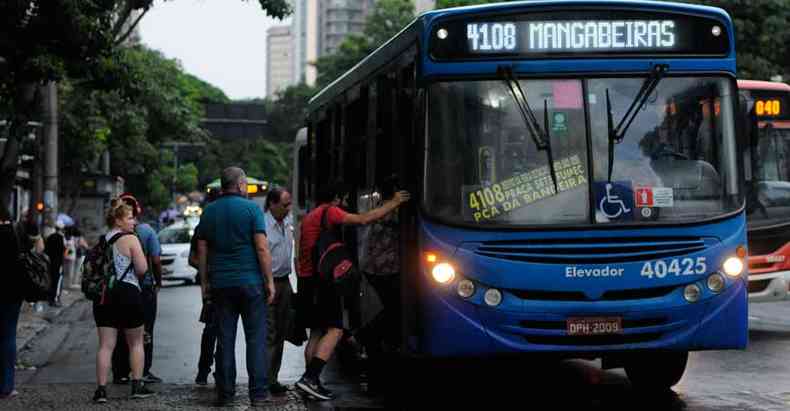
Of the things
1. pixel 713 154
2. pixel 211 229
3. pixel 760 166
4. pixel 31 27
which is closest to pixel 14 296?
pixel 211 229

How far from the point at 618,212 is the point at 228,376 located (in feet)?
10.4

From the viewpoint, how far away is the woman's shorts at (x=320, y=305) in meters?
10.6

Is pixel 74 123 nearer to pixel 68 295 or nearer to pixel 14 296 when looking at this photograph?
pixel 68 295

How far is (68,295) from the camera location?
97.6ft

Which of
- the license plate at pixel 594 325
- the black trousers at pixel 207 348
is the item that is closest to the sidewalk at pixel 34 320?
the black trousers at pixel 207 348

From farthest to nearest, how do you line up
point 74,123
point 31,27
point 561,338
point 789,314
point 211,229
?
point 74,123, point 789,314, point 31,27, point 211,229, point 561,338

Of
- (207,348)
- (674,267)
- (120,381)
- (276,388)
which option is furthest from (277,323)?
(674,267)

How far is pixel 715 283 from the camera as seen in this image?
Answer: 973 centimetres

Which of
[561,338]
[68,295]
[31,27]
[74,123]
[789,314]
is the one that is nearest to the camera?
[561,338]

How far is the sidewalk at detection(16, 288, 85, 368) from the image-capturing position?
17.4m

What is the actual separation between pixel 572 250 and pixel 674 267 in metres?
0.74

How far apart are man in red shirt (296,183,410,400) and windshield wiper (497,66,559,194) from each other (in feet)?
5.13

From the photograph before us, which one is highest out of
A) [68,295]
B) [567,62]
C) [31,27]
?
[31,27]

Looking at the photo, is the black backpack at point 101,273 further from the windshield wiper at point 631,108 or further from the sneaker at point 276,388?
the windshield wiper at point 631,108
